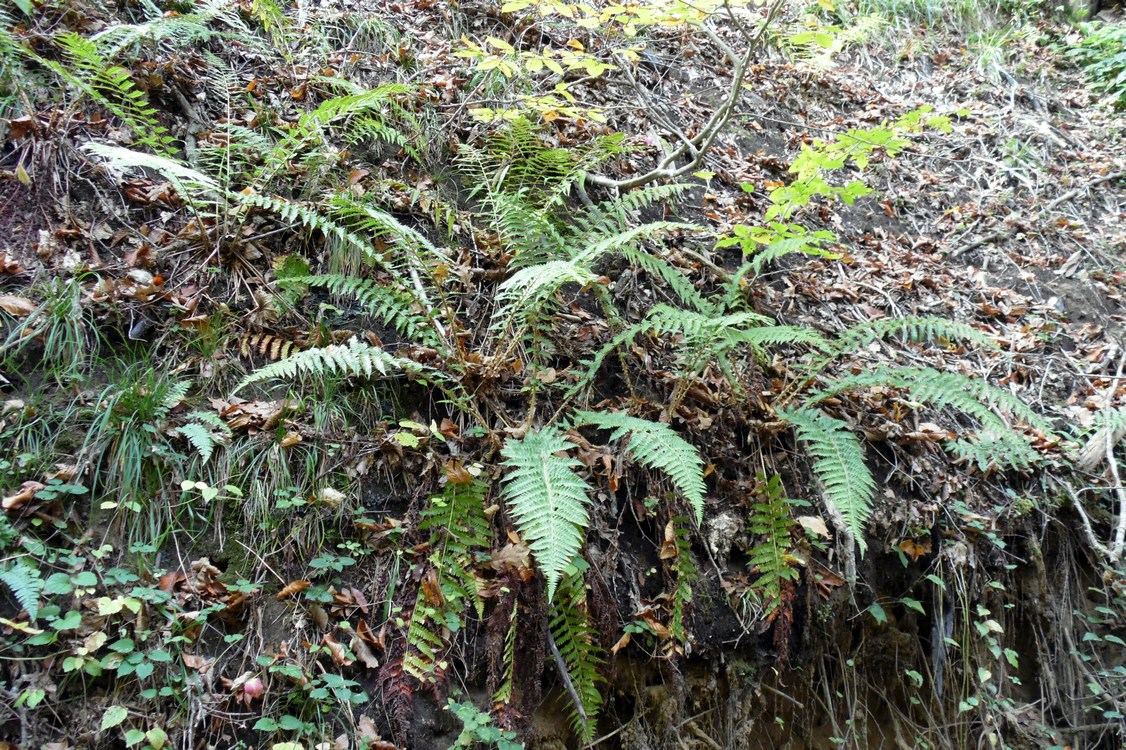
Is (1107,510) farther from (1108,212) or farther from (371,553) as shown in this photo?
(371,553)

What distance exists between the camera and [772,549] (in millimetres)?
2953

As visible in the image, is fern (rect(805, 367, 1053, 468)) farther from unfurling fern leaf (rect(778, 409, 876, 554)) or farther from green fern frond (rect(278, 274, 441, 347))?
green fern frond (rect(278, 274, 441, 347))

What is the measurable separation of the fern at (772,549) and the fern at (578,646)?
2.80ft

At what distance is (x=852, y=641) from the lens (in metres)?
3.43

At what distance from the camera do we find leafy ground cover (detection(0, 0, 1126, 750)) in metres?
2.37

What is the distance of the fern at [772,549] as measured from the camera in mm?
2936

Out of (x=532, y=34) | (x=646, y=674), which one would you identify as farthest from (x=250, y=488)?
(x=532, y=34)

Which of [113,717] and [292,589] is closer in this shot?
[113,717]

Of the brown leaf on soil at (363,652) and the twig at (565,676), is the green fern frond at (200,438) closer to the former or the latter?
the brown leaf on soil at (363,652)

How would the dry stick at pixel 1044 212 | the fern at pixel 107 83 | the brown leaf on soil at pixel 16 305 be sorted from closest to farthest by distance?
the brown leaf on soil at pixel 16 305
the fern at pixel 107 83
the dry stick at pixel 1044 212

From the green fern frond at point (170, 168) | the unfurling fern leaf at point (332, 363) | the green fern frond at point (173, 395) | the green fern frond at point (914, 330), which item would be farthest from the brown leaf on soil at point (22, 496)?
the green fern frond at point (914, 330)

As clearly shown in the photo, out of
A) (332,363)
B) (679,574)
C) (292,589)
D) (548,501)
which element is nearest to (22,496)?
(292,589)

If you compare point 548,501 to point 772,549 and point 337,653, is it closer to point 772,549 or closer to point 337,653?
point 337,653

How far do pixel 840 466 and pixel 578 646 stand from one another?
137cm
